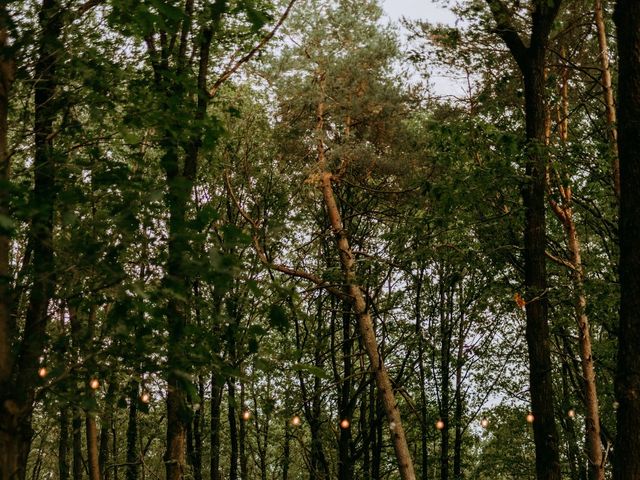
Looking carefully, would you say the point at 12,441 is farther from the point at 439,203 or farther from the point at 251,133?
the point at 251,133

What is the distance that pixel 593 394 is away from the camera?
42.2 ft

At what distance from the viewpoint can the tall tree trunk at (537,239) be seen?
848 cm

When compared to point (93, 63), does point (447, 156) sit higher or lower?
higher

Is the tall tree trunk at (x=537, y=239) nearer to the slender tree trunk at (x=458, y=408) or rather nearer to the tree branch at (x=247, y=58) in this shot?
the tree branch at (x=247, y=58)

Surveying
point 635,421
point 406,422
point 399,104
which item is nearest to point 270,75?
point 399,104

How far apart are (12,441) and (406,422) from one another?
64.5ft

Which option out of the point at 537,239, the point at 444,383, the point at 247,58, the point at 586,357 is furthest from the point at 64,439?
the point at 444,383

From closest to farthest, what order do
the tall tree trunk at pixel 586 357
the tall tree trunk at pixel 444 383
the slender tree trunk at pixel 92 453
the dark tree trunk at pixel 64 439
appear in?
the dark tree trunk at pixel 64 439, the tall tree trunk at pixel 586 357, the slender tree trunk at pixel 92 453, the tall tree trunk at pixel 444 383

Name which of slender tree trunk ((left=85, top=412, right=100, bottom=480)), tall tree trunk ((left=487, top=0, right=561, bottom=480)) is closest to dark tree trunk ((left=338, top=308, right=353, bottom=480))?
slender tree trunk ((left=85, top=412, right=100, bottom=480))

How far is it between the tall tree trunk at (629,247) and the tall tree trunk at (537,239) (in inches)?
90.4

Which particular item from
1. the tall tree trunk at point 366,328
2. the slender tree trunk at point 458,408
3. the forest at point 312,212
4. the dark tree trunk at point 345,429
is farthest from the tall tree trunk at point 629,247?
the slender tree trunk at point 458,408

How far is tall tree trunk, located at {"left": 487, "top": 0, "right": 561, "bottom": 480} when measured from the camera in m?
8.48

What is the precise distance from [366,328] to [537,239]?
515 centimetres

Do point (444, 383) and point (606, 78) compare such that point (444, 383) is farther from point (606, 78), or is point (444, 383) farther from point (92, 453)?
point (606, 78)
